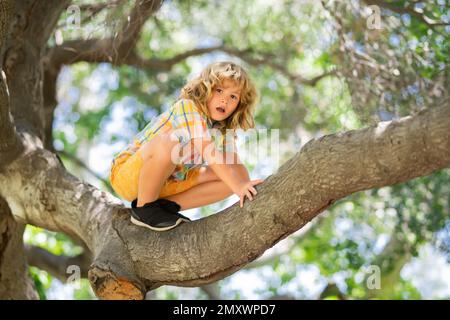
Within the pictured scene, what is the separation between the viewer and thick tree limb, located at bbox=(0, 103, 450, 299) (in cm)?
289

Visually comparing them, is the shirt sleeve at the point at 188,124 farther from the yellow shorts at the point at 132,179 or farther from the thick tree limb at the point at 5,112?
Result: the thick tree limb at the point at 5,112

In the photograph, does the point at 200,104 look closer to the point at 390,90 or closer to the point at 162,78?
the point at 390,90

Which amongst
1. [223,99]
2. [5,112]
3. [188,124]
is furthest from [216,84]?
[5,112]

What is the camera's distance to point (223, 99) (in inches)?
153

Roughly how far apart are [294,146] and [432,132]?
5864mm

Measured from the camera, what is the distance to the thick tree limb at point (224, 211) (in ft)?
9.49

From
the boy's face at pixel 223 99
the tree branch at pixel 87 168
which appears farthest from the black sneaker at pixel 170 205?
the tree branch at pixel 87 168

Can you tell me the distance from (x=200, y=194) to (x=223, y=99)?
21.7 inches

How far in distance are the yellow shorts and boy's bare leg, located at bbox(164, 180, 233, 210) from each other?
1.1 inches

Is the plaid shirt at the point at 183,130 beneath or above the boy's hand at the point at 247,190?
above

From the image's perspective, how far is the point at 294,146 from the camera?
8.63m

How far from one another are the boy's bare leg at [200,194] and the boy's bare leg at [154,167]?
22 cm

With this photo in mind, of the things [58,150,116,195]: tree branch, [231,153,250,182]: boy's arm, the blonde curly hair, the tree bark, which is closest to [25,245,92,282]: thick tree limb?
the tree bark

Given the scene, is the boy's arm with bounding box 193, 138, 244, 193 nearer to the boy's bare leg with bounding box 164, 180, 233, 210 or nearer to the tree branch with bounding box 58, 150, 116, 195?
the boy's bare leg with bounding box 164, 180, 233, 210
